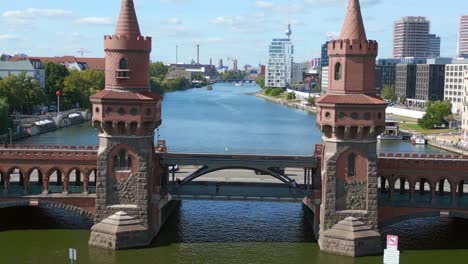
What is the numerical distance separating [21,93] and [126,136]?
79.4m

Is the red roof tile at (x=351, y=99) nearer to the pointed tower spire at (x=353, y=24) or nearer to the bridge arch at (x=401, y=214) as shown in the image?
the pointed tower spire at (x=353, y=24)

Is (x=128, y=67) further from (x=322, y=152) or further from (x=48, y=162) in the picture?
(x=322, y=152)

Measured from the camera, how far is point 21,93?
118500 millimetres

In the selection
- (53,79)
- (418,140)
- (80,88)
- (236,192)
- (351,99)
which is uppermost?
(351,99)

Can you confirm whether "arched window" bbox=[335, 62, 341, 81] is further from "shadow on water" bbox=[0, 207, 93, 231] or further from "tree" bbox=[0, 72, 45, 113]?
"tree" bbox=[0, 72, 45, 113]

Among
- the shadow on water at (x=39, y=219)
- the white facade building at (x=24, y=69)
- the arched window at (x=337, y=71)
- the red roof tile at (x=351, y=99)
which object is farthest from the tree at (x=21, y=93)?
the red roof tile at (x=351, y=99)

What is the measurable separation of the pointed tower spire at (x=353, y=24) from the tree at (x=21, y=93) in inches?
3156

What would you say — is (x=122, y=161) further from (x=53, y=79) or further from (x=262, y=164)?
(x=53, y=79)

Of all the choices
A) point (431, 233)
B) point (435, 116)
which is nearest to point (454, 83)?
point (435, 116)

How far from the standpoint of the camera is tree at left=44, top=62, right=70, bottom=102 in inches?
5719

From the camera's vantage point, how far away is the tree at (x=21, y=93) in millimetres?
115375

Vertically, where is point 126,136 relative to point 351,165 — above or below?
Result: above

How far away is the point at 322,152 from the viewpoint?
155 feet

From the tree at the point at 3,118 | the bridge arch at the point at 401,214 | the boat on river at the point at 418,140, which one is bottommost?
the boat on river at the point at 418,140
